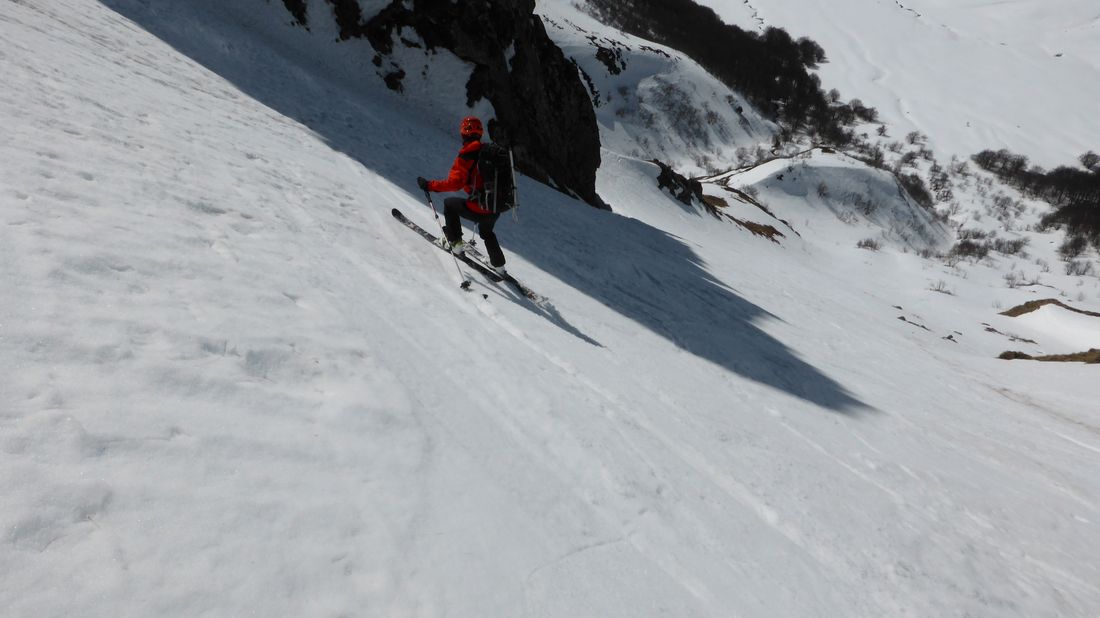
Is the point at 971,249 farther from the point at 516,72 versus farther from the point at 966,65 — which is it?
the point at 966,65

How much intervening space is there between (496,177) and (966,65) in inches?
6316

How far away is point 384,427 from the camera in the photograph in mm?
3359

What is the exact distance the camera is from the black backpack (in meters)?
6.84

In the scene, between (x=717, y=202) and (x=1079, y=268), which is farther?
(x=1079, y=268)

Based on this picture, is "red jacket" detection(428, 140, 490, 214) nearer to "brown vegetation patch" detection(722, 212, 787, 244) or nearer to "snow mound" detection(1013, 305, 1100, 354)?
"snow mound" detection(1013, 305, 1100, 354)

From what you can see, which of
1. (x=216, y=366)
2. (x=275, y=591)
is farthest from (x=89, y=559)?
(x=216, y=366)

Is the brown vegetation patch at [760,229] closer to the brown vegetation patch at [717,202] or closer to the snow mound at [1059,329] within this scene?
the brown vegetation patch at [717,202]

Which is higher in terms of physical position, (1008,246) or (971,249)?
(1008,246)

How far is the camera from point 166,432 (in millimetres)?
2584

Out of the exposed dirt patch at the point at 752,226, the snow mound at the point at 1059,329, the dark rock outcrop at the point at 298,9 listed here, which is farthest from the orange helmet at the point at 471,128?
the exposed dirt patch at the point at 752,226

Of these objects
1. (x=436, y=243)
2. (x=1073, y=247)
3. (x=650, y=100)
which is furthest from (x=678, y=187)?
(x=1073, y=247)

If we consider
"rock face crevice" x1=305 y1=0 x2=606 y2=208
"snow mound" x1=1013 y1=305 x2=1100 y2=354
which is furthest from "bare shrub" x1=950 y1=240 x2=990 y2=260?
"rock face crevice" x1=305 y1=0 x2=606 y2=208

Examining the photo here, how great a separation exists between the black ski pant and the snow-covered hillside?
51 centimetres

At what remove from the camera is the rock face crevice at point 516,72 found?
713 inches
